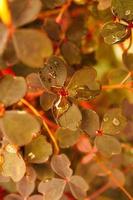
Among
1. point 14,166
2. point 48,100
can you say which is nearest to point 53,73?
point 48,100

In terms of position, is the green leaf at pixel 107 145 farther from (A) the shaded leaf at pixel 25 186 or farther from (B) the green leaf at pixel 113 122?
(A) the shaded leaf at pixel 25 186

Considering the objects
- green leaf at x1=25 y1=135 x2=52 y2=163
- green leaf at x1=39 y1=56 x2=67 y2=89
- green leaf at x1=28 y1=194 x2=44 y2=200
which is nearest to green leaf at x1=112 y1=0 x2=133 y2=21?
green leaf at x1=39 y1=56 x2=67 y2=89

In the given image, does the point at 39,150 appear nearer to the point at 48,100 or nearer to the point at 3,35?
the point at 48,100

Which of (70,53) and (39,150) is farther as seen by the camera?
(70,53)

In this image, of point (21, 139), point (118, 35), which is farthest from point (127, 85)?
point (21, 139)

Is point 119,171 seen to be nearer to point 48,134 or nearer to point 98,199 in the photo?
point 98,199
